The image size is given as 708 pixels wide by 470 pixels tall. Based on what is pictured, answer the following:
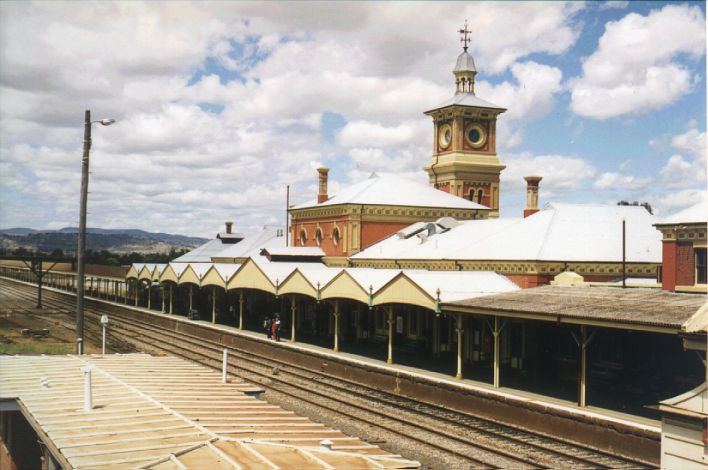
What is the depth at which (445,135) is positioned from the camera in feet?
182

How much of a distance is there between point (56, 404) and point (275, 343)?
2082cm

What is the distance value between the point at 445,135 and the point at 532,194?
1641 centimetres

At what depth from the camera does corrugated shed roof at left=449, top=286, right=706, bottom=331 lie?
19.3 m

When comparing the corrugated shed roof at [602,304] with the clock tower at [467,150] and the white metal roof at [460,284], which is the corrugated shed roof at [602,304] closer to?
the white metal roof at [460,284]

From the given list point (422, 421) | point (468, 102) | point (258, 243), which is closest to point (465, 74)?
point (468, 102)

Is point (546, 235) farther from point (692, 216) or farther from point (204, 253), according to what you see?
point (204, 253)

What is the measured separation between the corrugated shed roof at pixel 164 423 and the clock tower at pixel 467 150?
3782 centimetres

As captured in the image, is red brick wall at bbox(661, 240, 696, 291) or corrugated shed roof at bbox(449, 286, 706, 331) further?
red brick wall at bbox(661, 240, 696, 291)

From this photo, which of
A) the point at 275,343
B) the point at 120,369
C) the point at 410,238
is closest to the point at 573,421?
the point at 120,369

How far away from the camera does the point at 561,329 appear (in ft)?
89.9

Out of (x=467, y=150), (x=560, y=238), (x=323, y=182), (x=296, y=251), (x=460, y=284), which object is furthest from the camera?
(x=467, y=150)

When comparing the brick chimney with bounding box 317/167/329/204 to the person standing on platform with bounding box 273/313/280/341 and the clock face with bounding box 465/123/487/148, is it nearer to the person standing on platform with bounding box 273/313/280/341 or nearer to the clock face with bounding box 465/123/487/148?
the clock face with bounding box 465/123/487/148

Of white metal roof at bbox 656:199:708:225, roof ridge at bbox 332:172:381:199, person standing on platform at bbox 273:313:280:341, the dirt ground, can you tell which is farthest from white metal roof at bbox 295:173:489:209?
white metal roof at bbox 656:199:708:225

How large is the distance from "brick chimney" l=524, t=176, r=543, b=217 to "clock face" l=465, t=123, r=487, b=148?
14.8m
